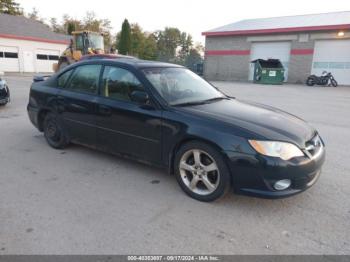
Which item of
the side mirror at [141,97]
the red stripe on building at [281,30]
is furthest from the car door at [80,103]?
the red stripe on building at [281,30]

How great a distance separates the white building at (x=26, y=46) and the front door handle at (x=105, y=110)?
92.9 ft

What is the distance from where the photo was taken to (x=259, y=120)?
3232mm

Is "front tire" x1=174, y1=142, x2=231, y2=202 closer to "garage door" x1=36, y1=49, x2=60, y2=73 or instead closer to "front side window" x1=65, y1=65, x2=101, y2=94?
"front side window" x1=65, y1=65, x2=101, y2=94

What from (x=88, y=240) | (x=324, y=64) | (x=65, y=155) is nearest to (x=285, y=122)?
(x=88, y=240)

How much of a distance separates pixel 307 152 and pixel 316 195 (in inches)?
27.5

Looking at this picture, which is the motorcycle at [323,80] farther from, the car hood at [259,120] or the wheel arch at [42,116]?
the wheel arch at [42,116]

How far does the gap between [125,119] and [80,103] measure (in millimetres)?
960

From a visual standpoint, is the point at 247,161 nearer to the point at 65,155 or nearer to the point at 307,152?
the point at 307,152

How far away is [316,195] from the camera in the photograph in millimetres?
3346

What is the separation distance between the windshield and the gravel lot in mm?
1081

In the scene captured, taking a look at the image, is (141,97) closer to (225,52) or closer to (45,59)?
(225,52)

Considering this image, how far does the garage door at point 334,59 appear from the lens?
72.9 ft

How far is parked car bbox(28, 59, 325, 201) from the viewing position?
9.41 ft

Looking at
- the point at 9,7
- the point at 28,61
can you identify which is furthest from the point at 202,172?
the point at 9,7
